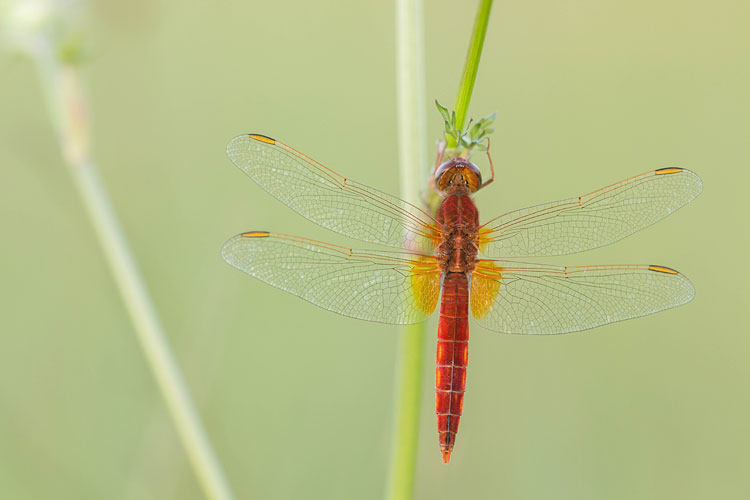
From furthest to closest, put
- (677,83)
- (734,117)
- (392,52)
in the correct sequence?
(392,52)
(677,83)
(734,117)

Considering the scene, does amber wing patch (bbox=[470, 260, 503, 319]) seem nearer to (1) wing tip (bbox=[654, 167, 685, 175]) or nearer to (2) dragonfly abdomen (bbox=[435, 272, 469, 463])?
(2) dragonfly abdomen (bbox=[435, 272, 469, 463])

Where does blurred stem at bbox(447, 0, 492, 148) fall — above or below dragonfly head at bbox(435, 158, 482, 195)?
below

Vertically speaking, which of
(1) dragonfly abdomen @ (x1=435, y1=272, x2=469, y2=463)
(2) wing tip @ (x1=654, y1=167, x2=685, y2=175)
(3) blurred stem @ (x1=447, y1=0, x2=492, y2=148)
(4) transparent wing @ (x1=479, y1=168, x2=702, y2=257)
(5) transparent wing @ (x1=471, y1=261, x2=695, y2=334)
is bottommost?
(1) dragonfly abdomen @ (x1=435, y1=272, x2=469, y2=463)

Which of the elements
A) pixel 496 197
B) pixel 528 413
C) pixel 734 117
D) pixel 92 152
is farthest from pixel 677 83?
pixel 92 152

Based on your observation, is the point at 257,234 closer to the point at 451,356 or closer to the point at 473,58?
the point at 451,356

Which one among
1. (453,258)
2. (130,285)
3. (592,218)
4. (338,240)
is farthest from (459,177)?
(338,240)

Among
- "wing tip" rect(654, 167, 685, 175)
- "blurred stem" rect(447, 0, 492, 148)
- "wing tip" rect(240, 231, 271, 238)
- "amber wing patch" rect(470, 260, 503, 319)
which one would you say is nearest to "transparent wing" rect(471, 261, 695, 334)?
"amber wing patch" rect(470, 260, 503, 319)

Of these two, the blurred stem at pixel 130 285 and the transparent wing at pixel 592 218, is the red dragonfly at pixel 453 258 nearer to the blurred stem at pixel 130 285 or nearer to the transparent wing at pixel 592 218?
the transparent wing at pixel 592 218

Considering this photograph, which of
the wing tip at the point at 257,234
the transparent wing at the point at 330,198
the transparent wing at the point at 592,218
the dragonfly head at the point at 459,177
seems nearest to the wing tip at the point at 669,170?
the transparent wing at the point at 592,218

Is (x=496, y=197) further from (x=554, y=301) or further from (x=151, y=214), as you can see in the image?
(x=151, y=214)
